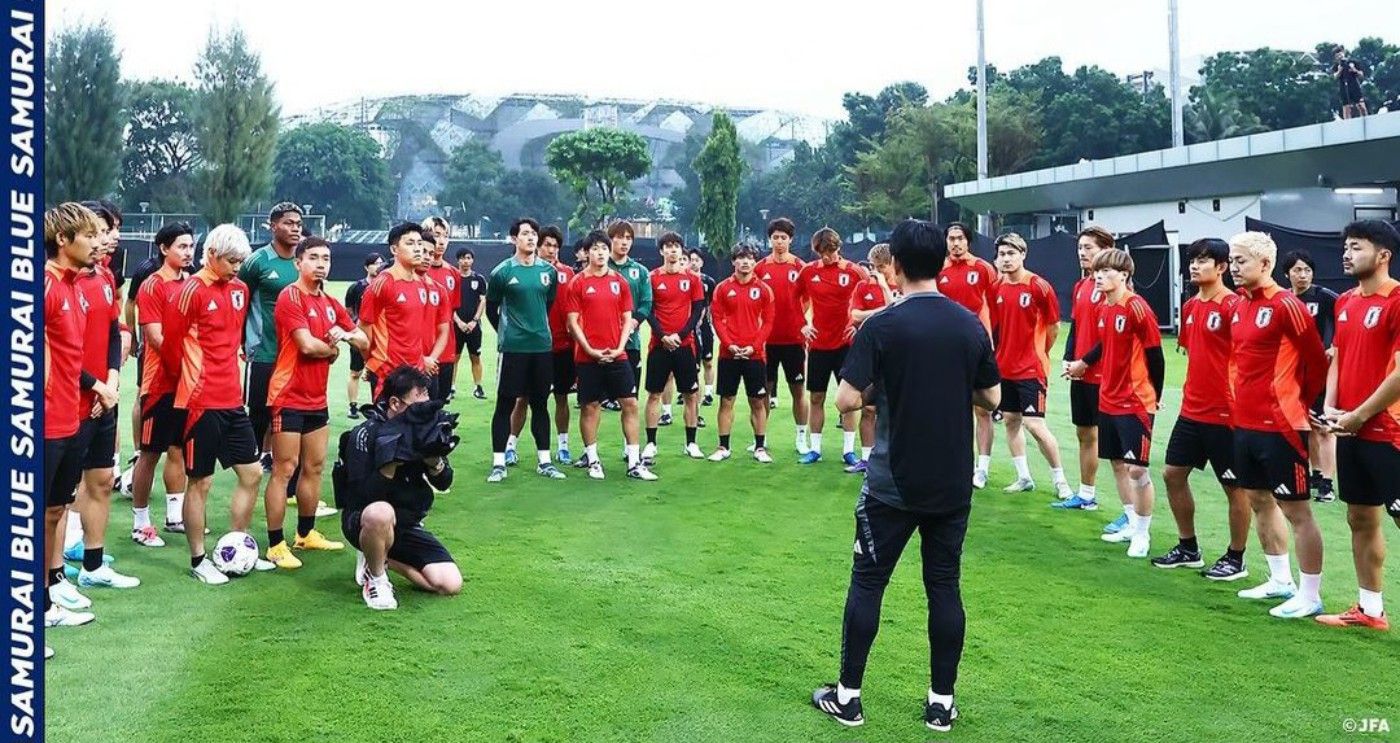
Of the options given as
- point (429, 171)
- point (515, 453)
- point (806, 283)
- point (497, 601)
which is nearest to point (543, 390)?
point (515, 453)

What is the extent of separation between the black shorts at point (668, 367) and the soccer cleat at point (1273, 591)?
5306 millimetres

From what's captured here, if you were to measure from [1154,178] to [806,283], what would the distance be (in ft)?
81.9

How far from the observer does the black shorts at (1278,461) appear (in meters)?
5.35

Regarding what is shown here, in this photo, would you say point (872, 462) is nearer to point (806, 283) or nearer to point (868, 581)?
point (868, 581)

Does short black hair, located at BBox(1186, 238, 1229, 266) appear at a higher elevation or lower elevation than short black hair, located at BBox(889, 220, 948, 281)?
higher

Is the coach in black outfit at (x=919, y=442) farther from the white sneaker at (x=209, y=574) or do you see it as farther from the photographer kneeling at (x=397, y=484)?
the white sneaker at (x=209, y=574)

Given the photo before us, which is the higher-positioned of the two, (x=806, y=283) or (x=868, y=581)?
(x=806, y=283)

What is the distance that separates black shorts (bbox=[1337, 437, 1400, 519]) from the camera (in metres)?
4.93

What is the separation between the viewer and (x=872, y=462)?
4.09m

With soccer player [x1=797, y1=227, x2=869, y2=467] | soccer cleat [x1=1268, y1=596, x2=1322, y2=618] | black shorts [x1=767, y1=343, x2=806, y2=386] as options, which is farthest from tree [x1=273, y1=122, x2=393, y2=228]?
soccer cleat [x1=1268, y1=596, x2=1322, y2=618]

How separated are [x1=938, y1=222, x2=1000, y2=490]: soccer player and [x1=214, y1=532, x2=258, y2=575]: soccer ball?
5.61 meters

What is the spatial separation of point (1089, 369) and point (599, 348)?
3.94 metres

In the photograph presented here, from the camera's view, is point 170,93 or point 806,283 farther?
point 170,93

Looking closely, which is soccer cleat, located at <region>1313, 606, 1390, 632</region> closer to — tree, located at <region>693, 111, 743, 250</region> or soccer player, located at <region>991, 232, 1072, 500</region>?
soccer player, located at <region>991, 232, 1072, 500</region>
